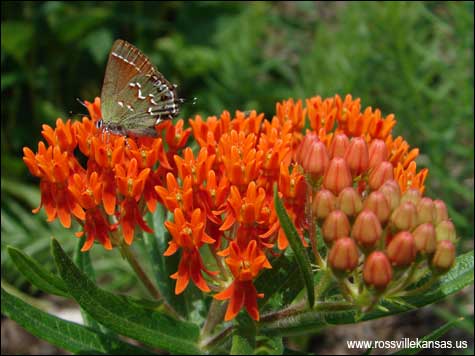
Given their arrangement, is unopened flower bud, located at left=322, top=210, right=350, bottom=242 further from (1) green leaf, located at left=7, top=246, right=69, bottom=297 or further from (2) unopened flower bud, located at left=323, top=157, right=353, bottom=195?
(1) green leaf, located at left=7, top=246, right=69, bottom=297

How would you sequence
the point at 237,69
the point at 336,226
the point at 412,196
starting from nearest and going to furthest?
1. the point at 336,226
2. the point at 412,196
3. the point at 237,69

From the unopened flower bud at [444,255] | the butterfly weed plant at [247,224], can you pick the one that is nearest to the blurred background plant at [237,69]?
the butterfly weed plant at [247,224]

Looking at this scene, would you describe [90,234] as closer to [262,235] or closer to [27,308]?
[27,308]

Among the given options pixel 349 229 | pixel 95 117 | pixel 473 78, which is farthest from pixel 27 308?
pixel 473 78

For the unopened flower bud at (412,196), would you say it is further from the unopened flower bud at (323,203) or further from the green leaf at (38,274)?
the green leaf at (38,274)

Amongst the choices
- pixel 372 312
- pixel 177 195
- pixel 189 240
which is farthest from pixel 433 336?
pixel 177 195

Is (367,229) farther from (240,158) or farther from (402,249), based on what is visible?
(240,158)

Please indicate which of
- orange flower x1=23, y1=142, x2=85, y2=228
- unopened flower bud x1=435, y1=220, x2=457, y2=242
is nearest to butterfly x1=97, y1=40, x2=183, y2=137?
orange flower x1=23, y1=142, x2=85, y2=228
